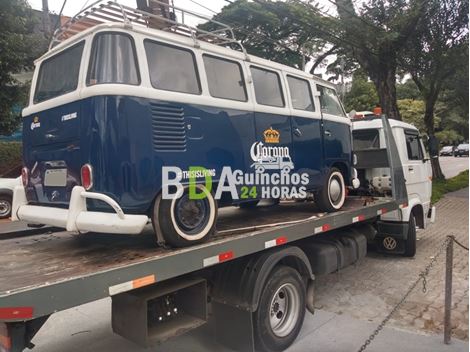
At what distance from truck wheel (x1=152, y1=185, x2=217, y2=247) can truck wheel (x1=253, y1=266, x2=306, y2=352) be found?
84 cm

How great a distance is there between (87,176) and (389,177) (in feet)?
17.1

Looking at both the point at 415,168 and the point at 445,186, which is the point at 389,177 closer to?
the point at 415,168

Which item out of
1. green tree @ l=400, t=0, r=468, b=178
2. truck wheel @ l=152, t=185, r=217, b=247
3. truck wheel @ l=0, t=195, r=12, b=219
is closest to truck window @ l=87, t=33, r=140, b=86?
truck wheel @ l=152, t=185, r=217, b=247

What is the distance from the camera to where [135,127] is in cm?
329

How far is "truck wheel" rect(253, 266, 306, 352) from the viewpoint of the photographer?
12.7 ft

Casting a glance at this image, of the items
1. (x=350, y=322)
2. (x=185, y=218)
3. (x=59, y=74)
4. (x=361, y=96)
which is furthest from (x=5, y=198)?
(x=361, y=96)

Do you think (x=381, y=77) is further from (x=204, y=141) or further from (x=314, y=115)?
(x=204, y=141)

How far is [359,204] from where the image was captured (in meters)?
6.14

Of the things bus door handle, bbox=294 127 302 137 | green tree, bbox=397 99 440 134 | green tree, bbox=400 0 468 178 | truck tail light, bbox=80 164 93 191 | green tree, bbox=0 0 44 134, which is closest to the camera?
truck tail light, bbox=80 164 93 191

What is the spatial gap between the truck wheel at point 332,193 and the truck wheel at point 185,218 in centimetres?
210

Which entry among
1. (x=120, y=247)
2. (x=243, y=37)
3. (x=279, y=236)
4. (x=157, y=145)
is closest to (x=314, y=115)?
(x=279, y=236)

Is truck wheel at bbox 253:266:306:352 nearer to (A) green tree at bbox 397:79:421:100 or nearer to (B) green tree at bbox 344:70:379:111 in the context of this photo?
(B) green tree at bbox 344:70:379:111

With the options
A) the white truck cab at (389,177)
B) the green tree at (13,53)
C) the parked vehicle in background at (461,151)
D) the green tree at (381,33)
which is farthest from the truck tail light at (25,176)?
the parked vehicle in background at (461,151)

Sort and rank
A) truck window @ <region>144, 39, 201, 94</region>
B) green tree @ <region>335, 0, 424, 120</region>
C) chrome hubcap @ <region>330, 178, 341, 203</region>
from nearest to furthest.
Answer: truck window @ <region>144, 39, 201, 94</region> → chrome hubcap @ <region>330, 178, 341, 203</region> → green tree @ <region>335, 0, 424, 120</region>
